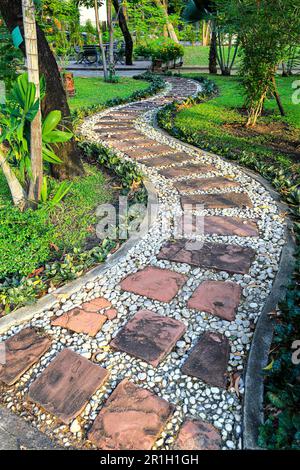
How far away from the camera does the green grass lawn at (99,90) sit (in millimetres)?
8367

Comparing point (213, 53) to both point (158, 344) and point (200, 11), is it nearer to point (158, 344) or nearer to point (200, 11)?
point (200, 11)

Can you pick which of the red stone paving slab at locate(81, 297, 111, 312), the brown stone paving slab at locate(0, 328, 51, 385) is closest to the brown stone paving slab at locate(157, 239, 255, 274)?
the red stone paving slab at locate(81, 297, 111, 312)

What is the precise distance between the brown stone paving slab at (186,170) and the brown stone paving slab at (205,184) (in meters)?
0.21

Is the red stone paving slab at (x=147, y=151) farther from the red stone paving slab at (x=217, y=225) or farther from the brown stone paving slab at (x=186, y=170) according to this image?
the red stone paving slab at (x=217, y=225)

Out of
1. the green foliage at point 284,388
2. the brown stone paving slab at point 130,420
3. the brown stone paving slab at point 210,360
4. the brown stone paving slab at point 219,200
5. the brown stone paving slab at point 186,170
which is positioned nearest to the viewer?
the green foliage at point 284,388

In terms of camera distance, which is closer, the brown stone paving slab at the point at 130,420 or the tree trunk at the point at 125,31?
the brown stone paving slab at the point at 130,420

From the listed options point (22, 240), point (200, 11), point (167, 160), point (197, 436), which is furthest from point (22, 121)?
point (200, 11)

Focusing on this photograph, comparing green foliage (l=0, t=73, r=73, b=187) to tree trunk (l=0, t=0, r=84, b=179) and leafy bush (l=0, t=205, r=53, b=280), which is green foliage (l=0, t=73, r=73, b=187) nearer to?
leafy bush (l=0, t=205, r=53, b=280)

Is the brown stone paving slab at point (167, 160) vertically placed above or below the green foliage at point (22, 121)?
below

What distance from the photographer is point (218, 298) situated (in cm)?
224

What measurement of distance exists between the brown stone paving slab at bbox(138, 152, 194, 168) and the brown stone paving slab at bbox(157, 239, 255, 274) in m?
1.86

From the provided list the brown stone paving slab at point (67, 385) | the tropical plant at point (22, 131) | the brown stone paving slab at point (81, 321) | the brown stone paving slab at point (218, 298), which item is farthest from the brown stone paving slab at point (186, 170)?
the brown stone paving slab at point (67, 385)

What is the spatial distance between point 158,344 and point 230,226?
1485mm

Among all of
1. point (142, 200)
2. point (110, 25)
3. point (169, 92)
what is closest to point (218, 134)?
point (142, 200)
